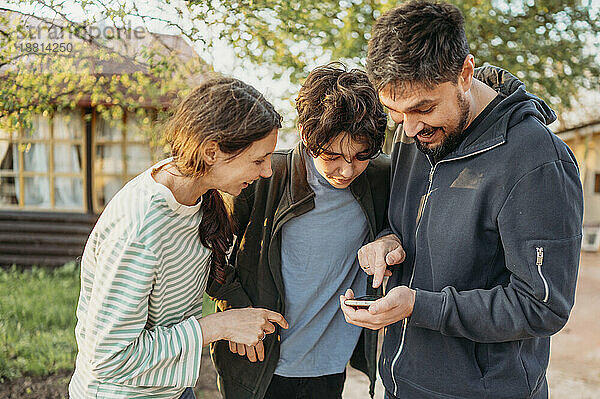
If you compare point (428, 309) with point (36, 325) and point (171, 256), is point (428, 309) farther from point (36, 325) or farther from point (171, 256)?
point (36, 325)

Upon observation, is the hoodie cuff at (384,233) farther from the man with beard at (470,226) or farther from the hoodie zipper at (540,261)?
the hoodie zipper at (540,261)

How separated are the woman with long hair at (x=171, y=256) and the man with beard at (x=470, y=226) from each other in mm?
423

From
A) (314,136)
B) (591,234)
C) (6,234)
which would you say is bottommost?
(591,234)

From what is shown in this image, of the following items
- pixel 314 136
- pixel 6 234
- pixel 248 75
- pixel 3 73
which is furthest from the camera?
pixel 6 234

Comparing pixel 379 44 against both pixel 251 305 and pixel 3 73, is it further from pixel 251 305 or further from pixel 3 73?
pixel 3 73

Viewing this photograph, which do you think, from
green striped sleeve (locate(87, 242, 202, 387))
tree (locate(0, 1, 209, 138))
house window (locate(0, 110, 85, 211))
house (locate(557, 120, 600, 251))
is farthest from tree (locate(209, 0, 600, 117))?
house (locate(557, 120, 600, 251))

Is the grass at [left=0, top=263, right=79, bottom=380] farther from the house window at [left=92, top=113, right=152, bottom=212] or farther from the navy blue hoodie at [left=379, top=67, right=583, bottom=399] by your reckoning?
the navy blue hoodie at [left=379, top=67, right=583, bottom=399]

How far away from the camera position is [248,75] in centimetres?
404

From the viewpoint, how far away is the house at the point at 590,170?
12930 millimetres

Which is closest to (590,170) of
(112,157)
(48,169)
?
(112,157)

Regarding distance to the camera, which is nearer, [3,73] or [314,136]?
[314,136]

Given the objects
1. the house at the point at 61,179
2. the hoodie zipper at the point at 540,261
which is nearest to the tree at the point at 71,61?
the hoodie zipper at the point at 540,261

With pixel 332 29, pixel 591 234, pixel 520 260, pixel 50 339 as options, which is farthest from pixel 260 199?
pixel 591 234

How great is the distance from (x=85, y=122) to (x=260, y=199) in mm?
6239
